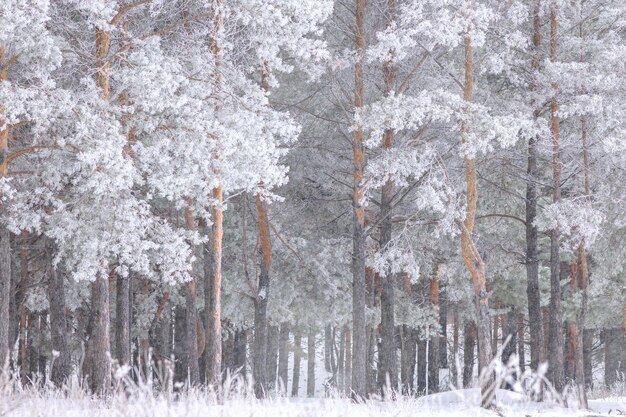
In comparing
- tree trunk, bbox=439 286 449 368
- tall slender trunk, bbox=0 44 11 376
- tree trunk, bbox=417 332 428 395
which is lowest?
tree trunk, bbox=417 332 428 395

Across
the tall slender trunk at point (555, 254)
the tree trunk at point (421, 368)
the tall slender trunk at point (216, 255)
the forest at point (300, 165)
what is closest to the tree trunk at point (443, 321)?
the tree trunk at point (421, 368)

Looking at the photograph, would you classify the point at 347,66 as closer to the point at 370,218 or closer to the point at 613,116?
the point at 613,116

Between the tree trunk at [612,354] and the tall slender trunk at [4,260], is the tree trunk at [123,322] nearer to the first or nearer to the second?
the tall slender trunk at [4,260]

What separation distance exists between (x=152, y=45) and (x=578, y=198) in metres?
9.86

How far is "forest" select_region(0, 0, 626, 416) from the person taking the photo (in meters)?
13.4

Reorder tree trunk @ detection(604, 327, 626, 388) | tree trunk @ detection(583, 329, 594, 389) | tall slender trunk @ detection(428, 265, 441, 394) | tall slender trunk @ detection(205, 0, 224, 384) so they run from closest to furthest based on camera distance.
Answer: tall slender trunk @ detection(205, 0, 224, 384)
tall slender trunk @ detection(428, 265, 441, 394)
tree trunk @ detection(583, 329, 594, 389)
tree trunk @ detection(604, 327, 626, 388)

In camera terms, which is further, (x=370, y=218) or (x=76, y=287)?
(x=370, y=218)

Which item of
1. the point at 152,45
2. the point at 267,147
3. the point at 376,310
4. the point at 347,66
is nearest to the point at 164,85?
the point at 152,45

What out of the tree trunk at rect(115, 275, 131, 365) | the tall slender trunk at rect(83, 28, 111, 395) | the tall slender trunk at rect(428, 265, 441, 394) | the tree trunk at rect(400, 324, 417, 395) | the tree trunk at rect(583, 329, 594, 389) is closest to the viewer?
the tall slender trunk at rect(83, 28, 111, 395)

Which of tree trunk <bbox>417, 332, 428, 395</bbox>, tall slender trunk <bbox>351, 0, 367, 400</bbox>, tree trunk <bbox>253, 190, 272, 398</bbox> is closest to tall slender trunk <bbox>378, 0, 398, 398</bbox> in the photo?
tall slender trunk <bbox>351, 0, 367, 400</bbox>

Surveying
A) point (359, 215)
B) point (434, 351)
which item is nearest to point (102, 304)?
point (359, 215)

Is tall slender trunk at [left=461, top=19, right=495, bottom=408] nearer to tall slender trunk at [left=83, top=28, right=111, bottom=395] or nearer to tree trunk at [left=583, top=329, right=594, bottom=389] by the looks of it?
tall slender trunk at [left=83, top=28, right=111, bottom=395]

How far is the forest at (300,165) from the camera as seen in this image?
13.4 meters

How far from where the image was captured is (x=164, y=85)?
1298 centimetres
